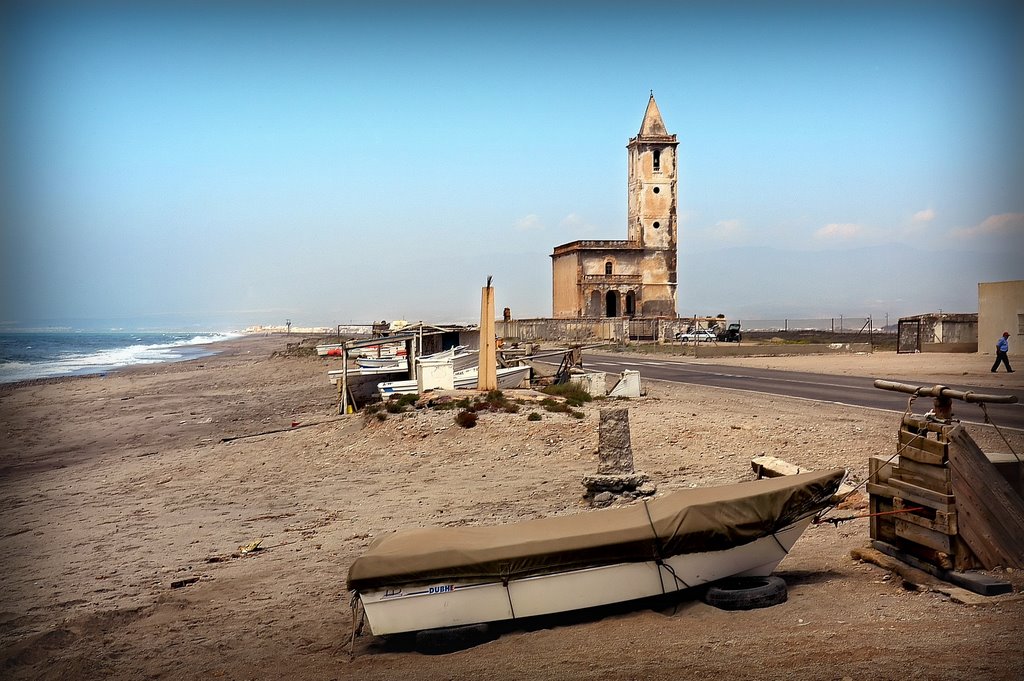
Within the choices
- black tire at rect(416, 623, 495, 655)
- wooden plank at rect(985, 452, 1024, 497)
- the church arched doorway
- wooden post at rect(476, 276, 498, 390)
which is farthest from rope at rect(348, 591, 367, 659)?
the church arched doorway

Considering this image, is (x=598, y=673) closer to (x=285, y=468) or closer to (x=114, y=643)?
(x=114, y=643)

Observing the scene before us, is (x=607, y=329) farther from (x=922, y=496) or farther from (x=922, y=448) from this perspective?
(x=922, y=496)

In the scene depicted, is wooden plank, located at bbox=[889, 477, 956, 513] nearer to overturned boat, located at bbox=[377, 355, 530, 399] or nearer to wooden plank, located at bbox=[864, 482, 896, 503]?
wooden plank, located at bbox=[864, 482, 896, 503]

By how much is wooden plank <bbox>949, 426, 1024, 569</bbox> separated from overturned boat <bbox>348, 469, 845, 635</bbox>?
1.17 m

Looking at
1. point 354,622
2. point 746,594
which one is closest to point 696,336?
point 746,594

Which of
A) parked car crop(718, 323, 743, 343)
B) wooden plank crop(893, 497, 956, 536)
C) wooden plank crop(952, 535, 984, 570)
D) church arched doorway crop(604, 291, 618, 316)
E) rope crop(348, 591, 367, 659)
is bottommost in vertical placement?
rope crop(348, 591, 367, 659)

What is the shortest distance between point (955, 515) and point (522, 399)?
540 inches

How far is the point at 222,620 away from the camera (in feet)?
26.6

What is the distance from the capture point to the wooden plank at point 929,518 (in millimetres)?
6684

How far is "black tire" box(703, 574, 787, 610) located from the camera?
688 cm

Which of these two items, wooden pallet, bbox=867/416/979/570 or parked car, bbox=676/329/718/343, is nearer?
wooden pallet, bbox=867/416/979/570

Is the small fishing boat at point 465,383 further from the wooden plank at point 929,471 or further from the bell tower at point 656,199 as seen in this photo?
the bell tower at point 656,199

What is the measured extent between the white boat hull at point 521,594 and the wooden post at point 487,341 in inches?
555

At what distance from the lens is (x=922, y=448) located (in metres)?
7.07
